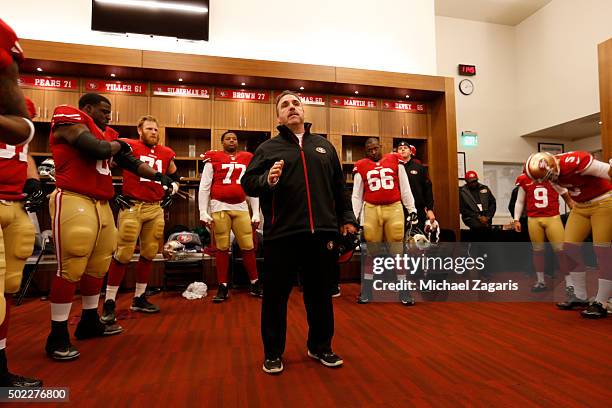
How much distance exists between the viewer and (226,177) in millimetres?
3879

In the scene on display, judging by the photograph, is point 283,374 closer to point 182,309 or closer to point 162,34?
point 182,309

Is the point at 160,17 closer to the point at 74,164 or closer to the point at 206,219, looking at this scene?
the point at 206,219

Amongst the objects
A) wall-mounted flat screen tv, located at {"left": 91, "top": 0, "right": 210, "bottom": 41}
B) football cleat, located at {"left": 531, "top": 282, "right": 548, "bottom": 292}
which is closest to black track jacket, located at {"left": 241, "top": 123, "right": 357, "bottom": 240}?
football cleat, located at {"left": 531, "top": 282, "right": 548, "bottom": 292}

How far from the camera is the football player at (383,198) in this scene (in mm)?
3488

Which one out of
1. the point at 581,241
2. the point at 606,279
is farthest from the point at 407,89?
the point at 606,279

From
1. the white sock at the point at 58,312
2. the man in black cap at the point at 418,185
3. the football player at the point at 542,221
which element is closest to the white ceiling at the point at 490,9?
the man in black cap at the point at 418,185

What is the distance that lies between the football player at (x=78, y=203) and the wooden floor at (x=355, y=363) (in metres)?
0.35

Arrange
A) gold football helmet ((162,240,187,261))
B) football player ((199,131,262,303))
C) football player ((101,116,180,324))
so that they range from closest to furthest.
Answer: football player ((101,116,180,324)) → football player ((199,131,262,303)) → gold football helmet ((162,240,187,261))

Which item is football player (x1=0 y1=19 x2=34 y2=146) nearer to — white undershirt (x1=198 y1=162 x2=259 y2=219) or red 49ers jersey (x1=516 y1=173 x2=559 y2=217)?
white undershirt (x1=198 y1=162 x2=259 y2=219)

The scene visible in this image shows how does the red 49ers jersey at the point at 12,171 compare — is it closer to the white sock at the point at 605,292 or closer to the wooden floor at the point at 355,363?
the wooden floor at the point at 355,363

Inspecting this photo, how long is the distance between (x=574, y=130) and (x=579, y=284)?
232 inches

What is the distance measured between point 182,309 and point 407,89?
4.80 meters

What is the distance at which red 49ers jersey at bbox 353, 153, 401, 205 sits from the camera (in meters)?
3.49

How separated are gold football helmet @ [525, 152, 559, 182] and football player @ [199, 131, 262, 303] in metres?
2.67
